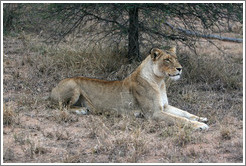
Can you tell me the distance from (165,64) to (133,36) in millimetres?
2328

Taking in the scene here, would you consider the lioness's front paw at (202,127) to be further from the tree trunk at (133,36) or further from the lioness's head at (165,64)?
the tree trunk at (133,36)

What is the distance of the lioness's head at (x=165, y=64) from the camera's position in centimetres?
577

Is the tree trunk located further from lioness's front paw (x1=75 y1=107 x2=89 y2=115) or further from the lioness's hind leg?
the lioness's hind leg

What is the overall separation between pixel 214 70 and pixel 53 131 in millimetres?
3690

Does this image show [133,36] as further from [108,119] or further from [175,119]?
[175,119]

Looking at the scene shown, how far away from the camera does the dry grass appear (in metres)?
4.62

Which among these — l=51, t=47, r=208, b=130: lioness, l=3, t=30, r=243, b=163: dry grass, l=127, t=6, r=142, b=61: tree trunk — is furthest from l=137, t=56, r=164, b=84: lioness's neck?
l=127, t=6, r=142, b=61: tree trunk

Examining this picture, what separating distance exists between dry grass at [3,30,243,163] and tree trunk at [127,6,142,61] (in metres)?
0.21

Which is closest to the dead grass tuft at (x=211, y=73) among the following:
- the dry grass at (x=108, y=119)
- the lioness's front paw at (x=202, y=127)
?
the dry grass at (x=108, y=119)

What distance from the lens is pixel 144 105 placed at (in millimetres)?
5941

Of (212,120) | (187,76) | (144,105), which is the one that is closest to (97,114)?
(144,105)

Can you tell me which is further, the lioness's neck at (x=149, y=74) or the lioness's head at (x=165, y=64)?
the lioness's neck at (x=149, y=74)

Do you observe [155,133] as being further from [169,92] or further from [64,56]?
[64,56]

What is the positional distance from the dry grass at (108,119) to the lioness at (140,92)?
192mm
